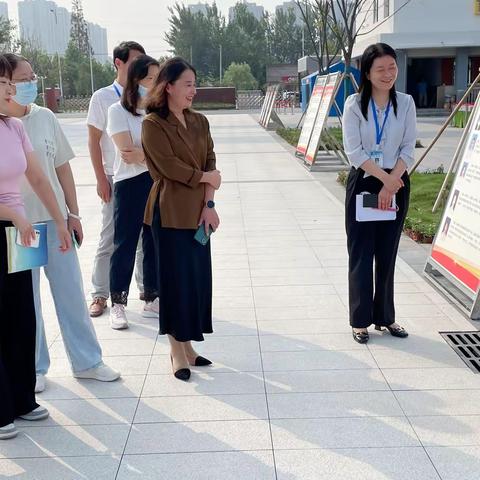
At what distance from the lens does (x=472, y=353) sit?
12.9 feet

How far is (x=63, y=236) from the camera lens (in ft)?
11.0

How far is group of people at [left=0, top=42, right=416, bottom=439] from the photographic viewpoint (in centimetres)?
314

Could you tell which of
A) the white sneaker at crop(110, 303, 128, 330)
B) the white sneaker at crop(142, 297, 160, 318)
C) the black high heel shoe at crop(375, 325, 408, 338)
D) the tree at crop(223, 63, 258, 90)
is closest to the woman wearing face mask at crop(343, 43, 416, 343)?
the black high heel shoe at crop(375, 325, 408, 338)

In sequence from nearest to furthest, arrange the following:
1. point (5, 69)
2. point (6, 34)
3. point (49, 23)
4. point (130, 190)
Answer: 1. point (5, 69)
2. point (130, 190)
3. point (6, 34)
4. point (49, 23)

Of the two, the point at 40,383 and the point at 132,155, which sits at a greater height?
the point at 132,155

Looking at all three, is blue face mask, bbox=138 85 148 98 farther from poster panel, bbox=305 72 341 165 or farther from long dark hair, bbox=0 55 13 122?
poster panel, bbox=305 72 341 165

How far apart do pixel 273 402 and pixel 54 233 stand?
1.38 metres

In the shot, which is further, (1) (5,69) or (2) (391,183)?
(2) (391,183)

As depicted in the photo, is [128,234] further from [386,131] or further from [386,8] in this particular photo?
[386,8]

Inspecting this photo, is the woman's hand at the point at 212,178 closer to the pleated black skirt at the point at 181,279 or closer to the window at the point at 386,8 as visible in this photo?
the pleated black skirt at the point at 181,279

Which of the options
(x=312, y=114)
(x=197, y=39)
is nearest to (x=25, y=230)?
(x=312, y=114)

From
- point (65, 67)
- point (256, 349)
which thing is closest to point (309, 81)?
point (256, 349)

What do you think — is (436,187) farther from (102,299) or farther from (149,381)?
(149,381)

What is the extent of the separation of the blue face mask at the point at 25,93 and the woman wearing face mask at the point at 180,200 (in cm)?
56
